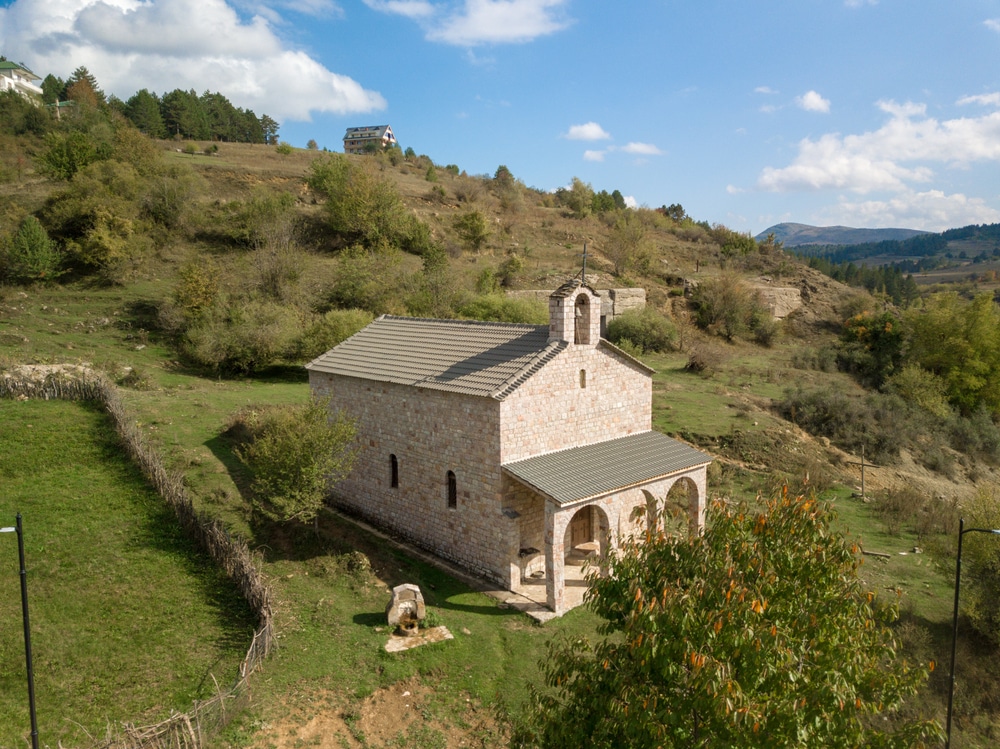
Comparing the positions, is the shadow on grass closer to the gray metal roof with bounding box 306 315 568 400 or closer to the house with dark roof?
the house with dark roof

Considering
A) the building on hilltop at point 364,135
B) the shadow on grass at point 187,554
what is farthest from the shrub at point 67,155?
the building on hilltop at point 364,135

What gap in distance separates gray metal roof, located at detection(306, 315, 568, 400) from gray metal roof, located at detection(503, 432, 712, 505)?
2.52 m

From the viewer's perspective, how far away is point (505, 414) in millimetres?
17812

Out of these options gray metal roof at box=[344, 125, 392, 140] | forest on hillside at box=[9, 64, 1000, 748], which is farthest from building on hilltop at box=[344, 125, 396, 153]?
forest on hillside at box=[9, 64, 1000, 748]

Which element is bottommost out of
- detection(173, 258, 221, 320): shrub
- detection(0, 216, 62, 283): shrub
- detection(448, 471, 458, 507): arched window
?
detection(448, 471, 458, 507): arched window

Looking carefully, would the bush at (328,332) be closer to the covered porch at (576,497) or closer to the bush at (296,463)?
the bush at (296,463)

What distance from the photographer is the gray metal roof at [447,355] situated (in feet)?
61.4

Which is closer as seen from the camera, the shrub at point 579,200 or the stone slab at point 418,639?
the stone slab at point 418,639

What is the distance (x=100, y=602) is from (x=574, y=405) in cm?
1384

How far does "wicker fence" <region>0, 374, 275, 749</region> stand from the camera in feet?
34.0

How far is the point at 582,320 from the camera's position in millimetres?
19453

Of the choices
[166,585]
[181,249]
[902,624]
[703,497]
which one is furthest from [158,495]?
[181,249]

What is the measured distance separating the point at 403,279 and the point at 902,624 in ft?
120

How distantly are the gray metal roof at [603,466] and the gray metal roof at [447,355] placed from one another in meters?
2.52
